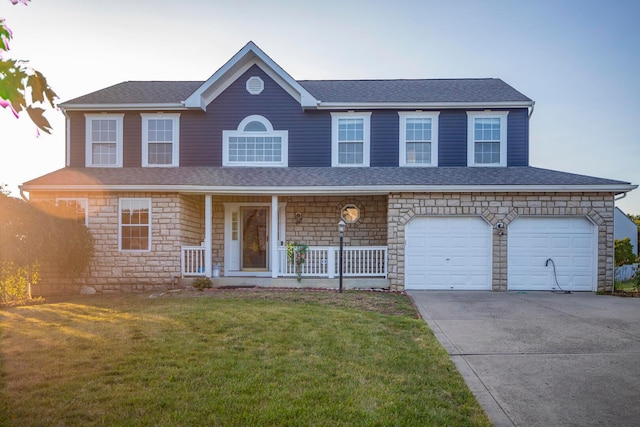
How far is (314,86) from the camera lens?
621 inches

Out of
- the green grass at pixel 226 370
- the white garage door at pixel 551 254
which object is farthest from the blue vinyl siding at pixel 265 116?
the green grass at pixel 226 370

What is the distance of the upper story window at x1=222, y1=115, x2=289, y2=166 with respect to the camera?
14.2m

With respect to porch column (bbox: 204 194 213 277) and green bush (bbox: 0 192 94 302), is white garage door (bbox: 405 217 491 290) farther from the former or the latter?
green bush (bbox: 0 192 94 302)

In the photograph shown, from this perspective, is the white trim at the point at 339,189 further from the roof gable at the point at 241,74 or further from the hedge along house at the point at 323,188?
the roof gable at the point at 241,74

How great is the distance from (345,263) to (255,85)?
251 inches

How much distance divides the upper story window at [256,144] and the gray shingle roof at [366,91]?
6.28 feet

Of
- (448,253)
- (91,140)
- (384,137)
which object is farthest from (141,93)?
(448,253)

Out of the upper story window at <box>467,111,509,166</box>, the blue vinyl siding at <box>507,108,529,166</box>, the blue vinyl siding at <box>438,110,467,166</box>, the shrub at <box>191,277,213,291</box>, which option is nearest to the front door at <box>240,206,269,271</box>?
the shrub at <box>191,277,213,291</box>

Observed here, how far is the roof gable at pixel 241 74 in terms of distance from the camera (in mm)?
13836

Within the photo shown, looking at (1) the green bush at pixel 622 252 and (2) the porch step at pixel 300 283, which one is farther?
(1) the green bush at pixel 622 252

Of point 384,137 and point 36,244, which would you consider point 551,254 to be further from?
point 36,244

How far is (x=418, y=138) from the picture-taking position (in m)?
14.2

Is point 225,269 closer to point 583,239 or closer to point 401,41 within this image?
point 401,41

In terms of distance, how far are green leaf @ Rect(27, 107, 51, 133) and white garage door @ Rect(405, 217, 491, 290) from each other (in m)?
11.5
